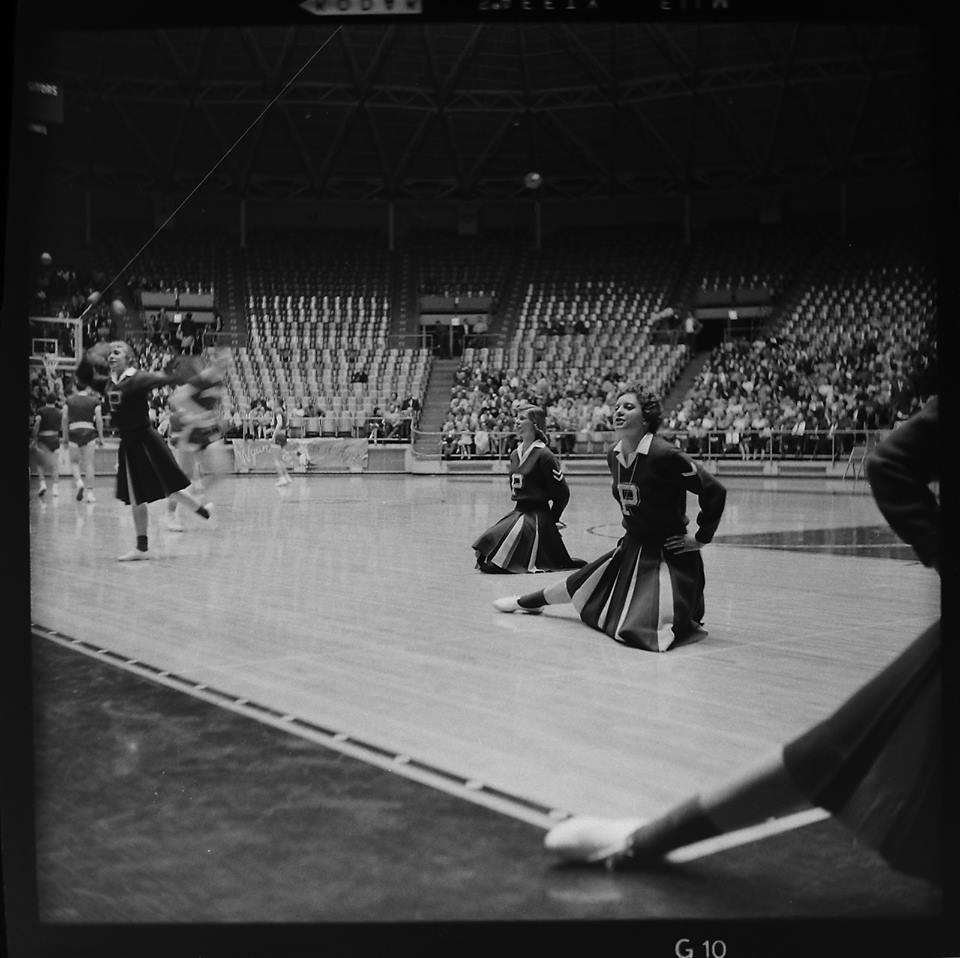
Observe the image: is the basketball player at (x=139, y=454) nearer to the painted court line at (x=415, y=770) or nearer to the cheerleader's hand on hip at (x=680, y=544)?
the painted court line at (x=415, y=770)

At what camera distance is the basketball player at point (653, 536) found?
12.5ft

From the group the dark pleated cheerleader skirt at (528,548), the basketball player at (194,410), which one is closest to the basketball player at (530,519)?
the dark pleated cheerleader skirt at (528,548)

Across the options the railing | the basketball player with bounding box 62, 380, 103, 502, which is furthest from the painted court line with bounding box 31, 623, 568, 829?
the basketball player with bounding box 62, 380, 103, 502

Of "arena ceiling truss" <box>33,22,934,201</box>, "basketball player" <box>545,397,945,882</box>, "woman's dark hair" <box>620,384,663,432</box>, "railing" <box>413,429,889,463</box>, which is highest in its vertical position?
"arena ceiling truss" <box>33,22,934,201</box>

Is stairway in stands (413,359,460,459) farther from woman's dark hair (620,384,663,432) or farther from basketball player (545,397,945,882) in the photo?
basketball player (545,397,945,882)

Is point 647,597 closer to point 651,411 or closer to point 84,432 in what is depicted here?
point 651,411

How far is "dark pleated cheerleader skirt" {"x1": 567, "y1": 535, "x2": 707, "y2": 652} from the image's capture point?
3820 mm

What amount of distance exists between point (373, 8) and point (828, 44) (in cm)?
84

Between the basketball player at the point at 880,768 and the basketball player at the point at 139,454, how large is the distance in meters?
5.14

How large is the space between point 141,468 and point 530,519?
8.54 feet

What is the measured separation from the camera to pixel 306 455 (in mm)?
12359

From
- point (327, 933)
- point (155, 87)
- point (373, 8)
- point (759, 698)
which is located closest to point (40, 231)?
point (373, 8)

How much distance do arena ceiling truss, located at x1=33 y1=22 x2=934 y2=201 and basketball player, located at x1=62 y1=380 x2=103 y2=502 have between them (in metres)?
4.29

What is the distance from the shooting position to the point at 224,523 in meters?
8.77
